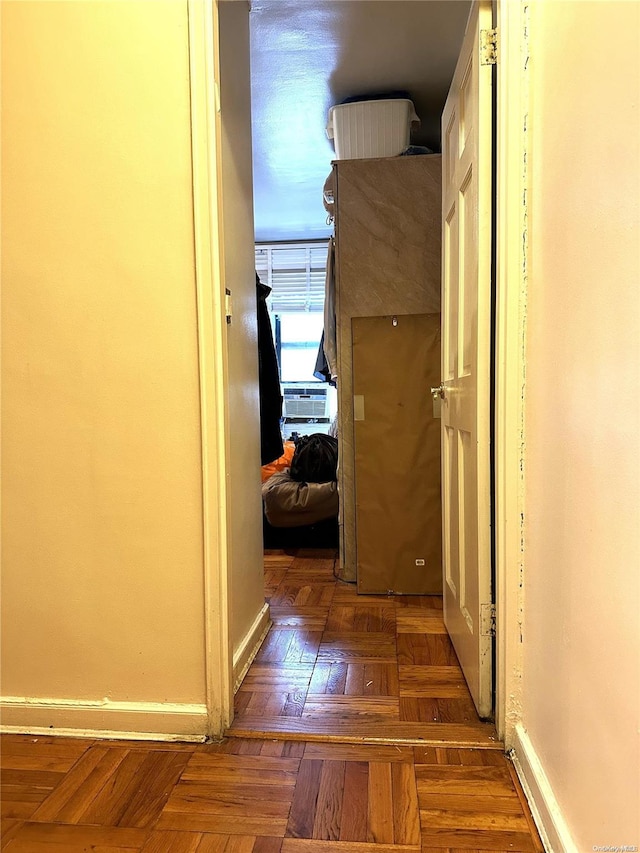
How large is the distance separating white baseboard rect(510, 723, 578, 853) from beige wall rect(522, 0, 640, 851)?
18mm

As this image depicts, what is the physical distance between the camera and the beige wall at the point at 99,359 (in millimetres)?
1419

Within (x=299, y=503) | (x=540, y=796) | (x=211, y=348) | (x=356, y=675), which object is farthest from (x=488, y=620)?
(x=299, y=503)

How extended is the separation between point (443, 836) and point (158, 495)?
993mm

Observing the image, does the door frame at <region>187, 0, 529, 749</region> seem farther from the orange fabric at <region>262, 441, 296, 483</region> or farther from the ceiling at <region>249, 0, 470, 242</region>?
the orange fabric at <region>262, 441, 296, 483</region>

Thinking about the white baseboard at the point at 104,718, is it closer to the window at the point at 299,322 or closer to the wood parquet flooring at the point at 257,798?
the wood parquet flooring at the point at 257,798

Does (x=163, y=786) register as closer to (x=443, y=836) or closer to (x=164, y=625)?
(x=164, y=625)

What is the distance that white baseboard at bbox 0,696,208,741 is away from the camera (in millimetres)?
1480

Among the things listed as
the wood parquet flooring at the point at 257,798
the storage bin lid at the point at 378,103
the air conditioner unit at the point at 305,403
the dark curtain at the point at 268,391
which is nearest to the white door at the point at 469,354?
the wood parquet flooring at the point at 257,798

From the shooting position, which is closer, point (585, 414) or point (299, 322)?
point (585, 414)

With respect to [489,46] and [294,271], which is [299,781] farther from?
[294,271]

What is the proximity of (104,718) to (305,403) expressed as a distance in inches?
150

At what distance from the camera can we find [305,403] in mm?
5145

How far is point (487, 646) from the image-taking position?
1.50m

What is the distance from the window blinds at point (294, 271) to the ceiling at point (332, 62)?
1.53m
